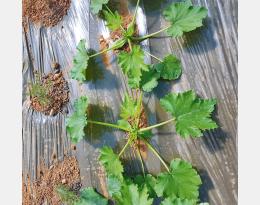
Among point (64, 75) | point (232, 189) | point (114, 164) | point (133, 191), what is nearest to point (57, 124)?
point (64, 75)

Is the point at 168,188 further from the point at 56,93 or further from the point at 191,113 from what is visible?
the point at 56,93

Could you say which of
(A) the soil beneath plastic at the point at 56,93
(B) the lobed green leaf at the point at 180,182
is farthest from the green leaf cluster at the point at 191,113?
(A) the soil beneath plastic at the point at 56,93

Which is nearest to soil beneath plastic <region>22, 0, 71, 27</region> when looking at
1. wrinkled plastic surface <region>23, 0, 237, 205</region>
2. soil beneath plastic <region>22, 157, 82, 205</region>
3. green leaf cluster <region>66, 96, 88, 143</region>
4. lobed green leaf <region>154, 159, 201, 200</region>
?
wrinkled plastic surface <region>23, 0, 237, 205</region>

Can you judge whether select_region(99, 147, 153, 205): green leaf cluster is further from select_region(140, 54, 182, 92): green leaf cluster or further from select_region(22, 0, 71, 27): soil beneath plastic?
select_region(22, 0, 71, 27): soil beneath plastic

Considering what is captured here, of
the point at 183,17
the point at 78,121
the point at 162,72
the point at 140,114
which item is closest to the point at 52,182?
the point at 78,121

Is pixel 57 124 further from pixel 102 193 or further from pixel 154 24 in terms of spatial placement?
pixel 154 24

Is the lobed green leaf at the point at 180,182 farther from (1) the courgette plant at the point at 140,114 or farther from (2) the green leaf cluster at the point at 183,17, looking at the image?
(2) the green leaf cluster at the point at 183,17

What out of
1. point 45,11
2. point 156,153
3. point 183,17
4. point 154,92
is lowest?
point 156,153
